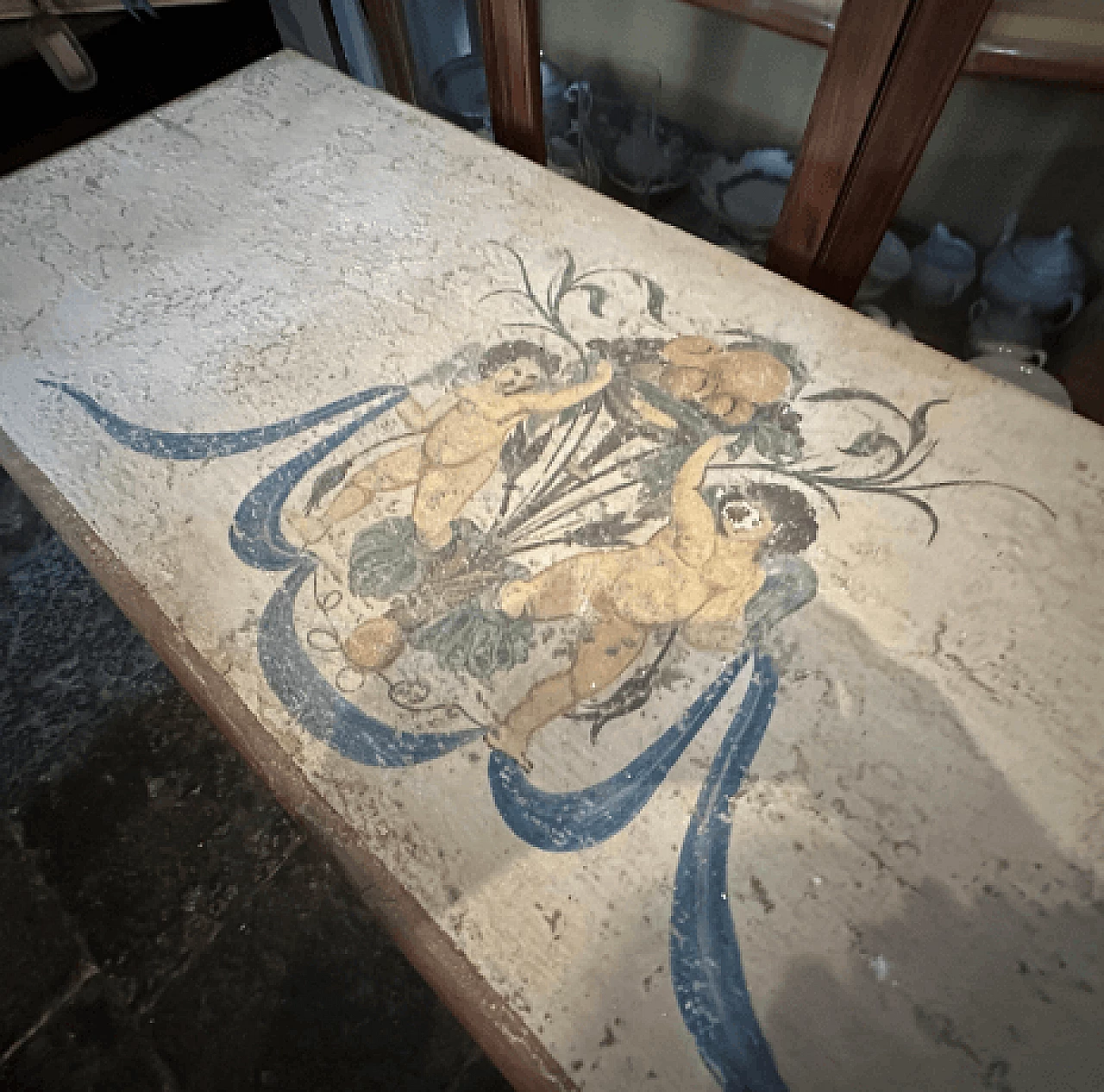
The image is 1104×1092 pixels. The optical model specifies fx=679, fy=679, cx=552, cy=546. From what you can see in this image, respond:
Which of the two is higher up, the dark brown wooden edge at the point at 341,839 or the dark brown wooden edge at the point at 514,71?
the dark brown wooden edge at the point at 514,71

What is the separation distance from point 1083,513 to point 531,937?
0.70 metres

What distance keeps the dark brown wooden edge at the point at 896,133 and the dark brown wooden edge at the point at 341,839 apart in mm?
1033

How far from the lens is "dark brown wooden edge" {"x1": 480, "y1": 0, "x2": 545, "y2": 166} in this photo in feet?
3.68

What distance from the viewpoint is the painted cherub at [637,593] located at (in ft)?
2.17

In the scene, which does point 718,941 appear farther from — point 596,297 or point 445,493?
point 596,297

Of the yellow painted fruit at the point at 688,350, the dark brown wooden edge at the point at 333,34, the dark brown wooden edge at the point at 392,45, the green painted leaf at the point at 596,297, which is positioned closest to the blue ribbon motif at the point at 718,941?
the yellow painted fruit at the point at 688,350

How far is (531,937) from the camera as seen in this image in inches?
22.4

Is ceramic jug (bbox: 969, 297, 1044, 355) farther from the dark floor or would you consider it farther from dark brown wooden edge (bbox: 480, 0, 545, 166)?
the dark floor

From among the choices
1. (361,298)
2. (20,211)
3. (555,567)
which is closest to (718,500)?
(555,567)

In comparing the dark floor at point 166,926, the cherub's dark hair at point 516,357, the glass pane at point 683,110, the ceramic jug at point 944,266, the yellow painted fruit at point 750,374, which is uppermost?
the yellow painted fruit at point 750,374

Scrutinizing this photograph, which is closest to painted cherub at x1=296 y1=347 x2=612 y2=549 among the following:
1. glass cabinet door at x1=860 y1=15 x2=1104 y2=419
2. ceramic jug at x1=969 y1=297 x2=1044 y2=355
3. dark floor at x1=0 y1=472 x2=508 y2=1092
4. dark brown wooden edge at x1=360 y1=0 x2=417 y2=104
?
dark floor at x1=0 y1=472 x2=508 y2=1092

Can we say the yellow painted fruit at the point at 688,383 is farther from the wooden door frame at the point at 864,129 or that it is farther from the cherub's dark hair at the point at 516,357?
the wooden door frame at the point at 864,129

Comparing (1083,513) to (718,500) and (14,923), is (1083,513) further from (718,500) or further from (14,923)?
(14,923)

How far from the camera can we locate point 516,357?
889 millimetres
